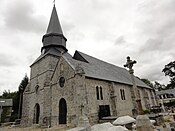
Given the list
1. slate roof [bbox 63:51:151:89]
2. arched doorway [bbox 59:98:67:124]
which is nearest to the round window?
arched doorway [bbox 59:98:67:124]

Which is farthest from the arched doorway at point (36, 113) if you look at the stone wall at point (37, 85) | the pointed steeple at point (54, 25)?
the pointed steeple at point (54, 25)

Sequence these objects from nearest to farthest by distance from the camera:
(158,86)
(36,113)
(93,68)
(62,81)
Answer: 1. (62,81)
2. (93,68)
3. (36,113)
4. (158,86)

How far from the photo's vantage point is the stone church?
16312 millimetres

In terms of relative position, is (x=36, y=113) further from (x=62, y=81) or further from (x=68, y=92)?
(x=68, y=92)

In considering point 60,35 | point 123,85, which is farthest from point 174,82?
point 60,35

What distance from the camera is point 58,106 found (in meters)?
18.7

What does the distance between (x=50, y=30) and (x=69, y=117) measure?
59.1 feet

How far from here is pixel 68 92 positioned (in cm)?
1778

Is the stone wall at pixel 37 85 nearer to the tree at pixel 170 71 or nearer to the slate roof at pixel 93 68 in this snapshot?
the slate roof at pixel 93 68

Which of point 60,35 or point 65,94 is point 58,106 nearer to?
point 65,94

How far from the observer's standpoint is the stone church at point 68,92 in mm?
16312

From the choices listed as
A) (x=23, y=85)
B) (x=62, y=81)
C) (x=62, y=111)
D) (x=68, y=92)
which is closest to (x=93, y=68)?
(x=62, y=81)

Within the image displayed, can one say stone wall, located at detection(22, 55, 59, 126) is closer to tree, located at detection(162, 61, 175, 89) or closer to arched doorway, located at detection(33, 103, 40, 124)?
arched doorway, located at detection(33, 103, 40, 124)

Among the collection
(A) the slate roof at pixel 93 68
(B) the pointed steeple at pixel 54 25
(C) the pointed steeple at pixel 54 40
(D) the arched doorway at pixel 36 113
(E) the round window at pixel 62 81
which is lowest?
(D) the arched doorway at pixel 36 113
